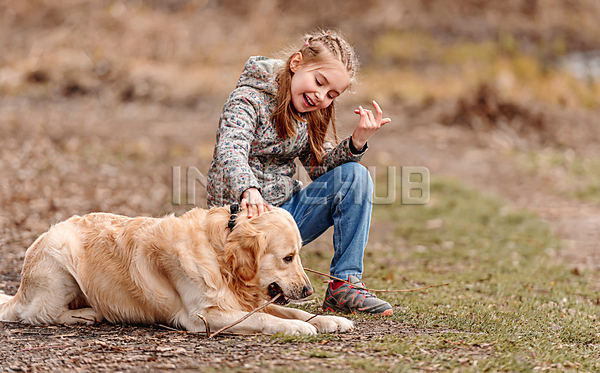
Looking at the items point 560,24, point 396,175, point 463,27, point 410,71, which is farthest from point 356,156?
point 560,24

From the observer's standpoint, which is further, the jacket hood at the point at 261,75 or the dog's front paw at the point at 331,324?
the jacket hood at the point at 261,75

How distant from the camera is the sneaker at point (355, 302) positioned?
11.6 ft

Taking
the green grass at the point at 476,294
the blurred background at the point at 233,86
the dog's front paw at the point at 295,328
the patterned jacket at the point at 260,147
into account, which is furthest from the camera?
the blurred background at the point at 233,86

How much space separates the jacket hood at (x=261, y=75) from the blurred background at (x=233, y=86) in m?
0.31

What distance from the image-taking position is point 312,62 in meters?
3.64

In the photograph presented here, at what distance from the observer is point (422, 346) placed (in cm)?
276

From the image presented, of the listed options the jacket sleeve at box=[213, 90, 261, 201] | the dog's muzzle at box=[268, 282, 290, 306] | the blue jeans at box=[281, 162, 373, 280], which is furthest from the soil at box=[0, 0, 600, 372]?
the jacket sleeve at box=[213, 90, 261, 201]

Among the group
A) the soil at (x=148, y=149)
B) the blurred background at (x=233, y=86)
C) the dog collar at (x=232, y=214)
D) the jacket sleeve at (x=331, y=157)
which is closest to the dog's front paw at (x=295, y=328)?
the soil at (x=148, y=149)

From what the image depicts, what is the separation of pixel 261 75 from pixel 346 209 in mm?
1073

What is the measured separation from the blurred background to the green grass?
133 centimetres

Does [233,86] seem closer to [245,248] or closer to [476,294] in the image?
[476,294]

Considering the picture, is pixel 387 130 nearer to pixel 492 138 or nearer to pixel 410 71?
pixel 492 138

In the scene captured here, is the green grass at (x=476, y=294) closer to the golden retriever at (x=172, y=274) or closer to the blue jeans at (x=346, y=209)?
the golden retriever at (x=172, y=274)

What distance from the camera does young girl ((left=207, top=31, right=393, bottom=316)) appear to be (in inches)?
140
